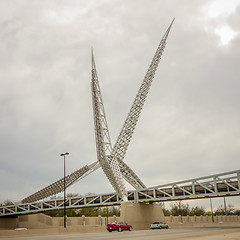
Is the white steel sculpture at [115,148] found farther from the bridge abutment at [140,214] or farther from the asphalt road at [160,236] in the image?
the asphalt road at [160,236]

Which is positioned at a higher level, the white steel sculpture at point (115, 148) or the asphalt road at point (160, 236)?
the white steel sculpture at point (115, 148)

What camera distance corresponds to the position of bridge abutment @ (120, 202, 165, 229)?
183 feet

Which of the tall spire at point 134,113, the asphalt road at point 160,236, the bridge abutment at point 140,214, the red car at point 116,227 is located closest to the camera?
the asphalt road at point 160,236

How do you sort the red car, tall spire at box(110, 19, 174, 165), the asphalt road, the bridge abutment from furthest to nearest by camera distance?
tall spire at box(110, 19, 174, 165) → the bridge abutment → the red car → the asphalt road

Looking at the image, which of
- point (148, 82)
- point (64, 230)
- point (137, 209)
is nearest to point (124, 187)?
point (137, 209)

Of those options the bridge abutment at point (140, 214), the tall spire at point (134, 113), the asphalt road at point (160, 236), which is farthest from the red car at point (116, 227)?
the tall spire at point (134, 113)

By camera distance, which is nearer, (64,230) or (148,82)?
(64,230)

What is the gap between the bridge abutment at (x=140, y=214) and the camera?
5566 centimetres

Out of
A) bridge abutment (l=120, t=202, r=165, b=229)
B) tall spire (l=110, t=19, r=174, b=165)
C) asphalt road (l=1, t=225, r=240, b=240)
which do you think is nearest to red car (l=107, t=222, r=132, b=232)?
asphalt road (l=1, t=225, r=240, b=240)

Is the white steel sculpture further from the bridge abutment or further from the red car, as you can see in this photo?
the red car

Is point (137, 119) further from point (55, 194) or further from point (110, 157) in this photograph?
point (55, 194)

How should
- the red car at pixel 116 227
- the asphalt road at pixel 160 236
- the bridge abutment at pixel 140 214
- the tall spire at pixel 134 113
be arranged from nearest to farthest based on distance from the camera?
the asphalt road at pixel 160 236
the red car at pixel 116 227
the bridge abutment at pixel 140 214
the tall spire at pixel 134 113

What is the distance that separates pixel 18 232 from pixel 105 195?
117ft

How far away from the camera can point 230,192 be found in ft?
164
